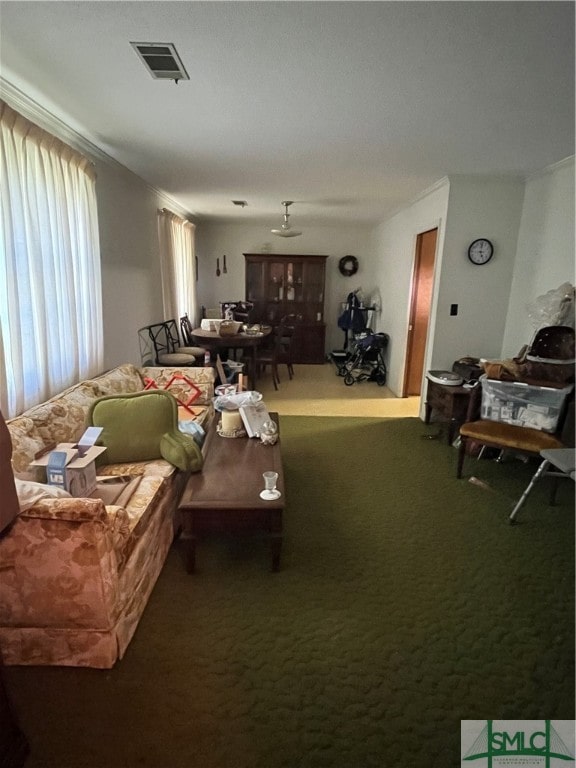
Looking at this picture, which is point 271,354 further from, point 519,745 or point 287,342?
point 519,745

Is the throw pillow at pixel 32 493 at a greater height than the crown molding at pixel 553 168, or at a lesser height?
lesser

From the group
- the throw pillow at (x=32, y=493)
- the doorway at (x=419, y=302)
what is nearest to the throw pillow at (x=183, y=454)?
the throw pillow at (x=32, y=493)

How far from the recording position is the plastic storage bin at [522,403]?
2.76m

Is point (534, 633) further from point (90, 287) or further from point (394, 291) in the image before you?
point (394, 291)

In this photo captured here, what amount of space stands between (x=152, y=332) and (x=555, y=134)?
3987mm

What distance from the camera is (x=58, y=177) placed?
245cm

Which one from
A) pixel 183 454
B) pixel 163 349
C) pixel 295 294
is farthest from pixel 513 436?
pixel 295 294

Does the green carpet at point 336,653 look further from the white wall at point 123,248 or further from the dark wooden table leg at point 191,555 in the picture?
the white wall at point 123,248

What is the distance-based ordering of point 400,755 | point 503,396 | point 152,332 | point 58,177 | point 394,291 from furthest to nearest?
point 394,291 < point 152,332 < point 503,396 < point 58,177 < point 400,755

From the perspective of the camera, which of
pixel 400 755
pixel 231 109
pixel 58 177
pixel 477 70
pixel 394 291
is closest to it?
pixel 400 755

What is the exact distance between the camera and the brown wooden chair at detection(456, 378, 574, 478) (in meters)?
2.62

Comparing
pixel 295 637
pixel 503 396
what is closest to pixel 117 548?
pixel 295 637

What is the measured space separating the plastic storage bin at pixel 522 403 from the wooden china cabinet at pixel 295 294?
4.28m

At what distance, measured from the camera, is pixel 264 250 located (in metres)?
7.11
